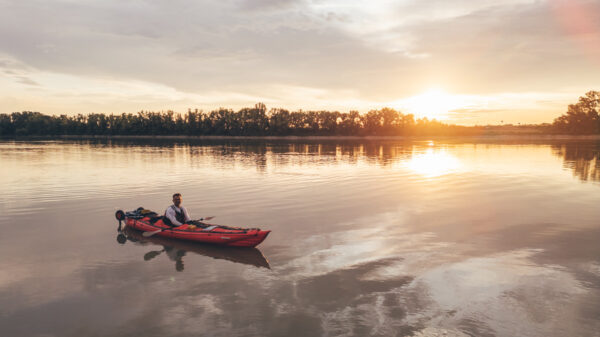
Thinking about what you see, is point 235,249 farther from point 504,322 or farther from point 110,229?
point 504,322

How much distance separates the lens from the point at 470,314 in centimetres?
1014

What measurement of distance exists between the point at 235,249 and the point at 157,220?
5.08 meters

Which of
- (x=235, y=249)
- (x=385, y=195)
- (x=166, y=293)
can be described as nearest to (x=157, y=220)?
(x=235, y=249)

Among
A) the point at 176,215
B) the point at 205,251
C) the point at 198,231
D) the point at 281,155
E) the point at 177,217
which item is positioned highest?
the point at 281,155

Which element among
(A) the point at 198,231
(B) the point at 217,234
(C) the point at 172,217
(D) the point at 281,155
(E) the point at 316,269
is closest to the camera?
(E) the point at 316,269

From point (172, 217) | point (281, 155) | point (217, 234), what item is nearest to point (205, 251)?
point (217, 234)

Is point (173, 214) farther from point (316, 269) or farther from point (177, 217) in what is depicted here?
point (316, 269)

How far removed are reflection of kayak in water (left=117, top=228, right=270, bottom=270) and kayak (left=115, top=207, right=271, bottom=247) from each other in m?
0.27

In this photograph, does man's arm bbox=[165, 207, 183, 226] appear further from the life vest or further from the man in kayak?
the life vest

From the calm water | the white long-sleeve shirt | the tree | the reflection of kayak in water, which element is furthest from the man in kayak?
the tree

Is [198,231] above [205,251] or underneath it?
above

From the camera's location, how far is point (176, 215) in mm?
17625

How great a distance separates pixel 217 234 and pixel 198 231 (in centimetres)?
118

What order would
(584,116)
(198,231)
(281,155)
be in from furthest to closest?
(584,116) < (281,155) < (198,231)
